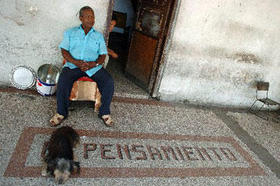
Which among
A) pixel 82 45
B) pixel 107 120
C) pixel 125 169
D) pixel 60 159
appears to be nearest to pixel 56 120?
pixel 107 120

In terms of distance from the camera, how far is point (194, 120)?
4.35m

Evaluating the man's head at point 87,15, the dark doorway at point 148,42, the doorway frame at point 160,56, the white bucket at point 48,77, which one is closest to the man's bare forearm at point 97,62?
the man's head at point 87,15

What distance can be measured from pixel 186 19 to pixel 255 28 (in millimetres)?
1618

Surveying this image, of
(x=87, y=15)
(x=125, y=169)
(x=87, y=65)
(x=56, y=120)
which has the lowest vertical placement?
(x=125, y=169)

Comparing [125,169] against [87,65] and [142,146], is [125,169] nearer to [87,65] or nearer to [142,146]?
[142,146]

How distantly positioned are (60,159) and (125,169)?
793 millimetres

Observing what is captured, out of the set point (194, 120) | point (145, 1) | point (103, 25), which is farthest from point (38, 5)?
point (194, 120)

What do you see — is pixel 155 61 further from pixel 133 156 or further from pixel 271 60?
pixel 271 60

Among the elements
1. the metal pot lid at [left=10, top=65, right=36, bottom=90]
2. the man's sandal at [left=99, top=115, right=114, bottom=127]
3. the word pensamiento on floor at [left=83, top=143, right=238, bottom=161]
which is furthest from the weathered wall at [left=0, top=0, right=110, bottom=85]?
the word pensamiento on floor at [left=83, top=143, right=238, bottom=161]

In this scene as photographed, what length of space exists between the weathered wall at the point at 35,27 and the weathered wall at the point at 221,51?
1579 millimetres

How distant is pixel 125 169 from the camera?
277 cm

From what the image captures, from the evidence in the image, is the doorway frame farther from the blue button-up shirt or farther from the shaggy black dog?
the shaggy black dog

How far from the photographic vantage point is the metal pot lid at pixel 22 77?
3.86m

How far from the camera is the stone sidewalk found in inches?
103
